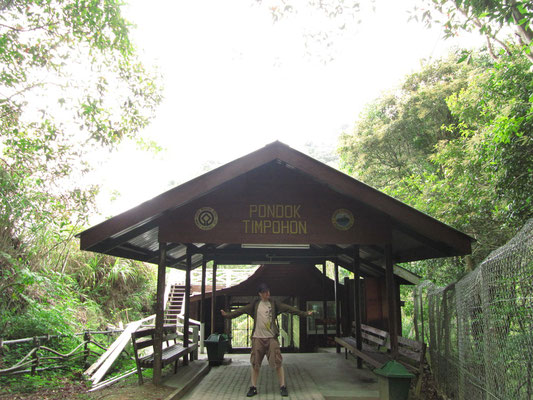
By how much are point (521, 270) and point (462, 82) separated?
15.5m

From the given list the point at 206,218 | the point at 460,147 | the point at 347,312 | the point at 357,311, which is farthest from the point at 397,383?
the point at 347,312

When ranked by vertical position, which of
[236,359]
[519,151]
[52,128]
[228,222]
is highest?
[52,128]

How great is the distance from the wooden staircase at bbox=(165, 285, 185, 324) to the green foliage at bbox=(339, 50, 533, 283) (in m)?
10.8

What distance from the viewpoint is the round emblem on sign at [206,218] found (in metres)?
7.26

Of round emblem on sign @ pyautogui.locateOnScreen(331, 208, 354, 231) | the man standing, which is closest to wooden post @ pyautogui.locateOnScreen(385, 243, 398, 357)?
round emblem on sign @ pyautogui.locateOnScreen(331, 208, 354, 231)

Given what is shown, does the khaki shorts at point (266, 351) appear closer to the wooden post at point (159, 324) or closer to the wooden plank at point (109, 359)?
the wooden post at point (159, 324)

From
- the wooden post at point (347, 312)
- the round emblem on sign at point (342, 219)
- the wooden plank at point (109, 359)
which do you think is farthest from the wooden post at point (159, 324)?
the wooden post at point (347, 312)

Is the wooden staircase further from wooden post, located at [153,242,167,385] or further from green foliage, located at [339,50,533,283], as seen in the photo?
wooden post, located at [153,242,167,385]

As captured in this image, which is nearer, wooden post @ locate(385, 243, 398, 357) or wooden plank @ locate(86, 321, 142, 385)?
wooden post @ locate(385, 243, 398, 357)

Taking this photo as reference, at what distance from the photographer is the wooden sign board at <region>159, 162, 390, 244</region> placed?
7.22m

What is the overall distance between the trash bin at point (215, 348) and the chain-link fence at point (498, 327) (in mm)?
5350

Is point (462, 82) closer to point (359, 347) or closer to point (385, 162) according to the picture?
point (385, 162)

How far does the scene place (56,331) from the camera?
1010 cm

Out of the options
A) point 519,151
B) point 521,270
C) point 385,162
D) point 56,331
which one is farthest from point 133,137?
point 385,162
